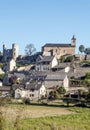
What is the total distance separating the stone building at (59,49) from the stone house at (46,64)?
7468 mm

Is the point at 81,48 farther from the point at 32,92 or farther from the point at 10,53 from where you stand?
the point at 32,92

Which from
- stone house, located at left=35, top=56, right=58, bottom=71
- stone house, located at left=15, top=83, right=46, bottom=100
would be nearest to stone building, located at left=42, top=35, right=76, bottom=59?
stone house, located at left=35, top=56, right=58, bottom=71

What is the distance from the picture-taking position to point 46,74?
51594 mm

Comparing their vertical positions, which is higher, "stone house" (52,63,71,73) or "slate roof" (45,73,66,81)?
Result: "stone house" (52,63,71,73)

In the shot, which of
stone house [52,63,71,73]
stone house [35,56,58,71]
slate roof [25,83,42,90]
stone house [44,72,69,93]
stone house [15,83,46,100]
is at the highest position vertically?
stone house [35,56,58,71]

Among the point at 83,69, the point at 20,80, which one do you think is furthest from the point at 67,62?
the point at 20,80

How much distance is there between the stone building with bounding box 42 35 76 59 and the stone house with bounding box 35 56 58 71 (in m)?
7.47

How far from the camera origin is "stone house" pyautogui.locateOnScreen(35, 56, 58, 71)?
5917 cm

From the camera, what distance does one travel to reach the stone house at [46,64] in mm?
59172

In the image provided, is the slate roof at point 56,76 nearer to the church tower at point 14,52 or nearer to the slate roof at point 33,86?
the slate roof at point 33,86

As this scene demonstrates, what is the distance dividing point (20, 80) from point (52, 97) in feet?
39.8

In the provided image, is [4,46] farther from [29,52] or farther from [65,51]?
[65,51]

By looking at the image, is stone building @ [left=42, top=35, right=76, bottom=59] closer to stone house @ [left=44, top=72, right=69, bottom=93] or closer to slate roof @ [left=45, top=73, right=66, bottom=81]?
slate roof @ [left=45, top=73, right=66, bottom=81]

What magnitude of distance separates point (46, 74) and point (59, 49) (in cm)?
Result: 1871
